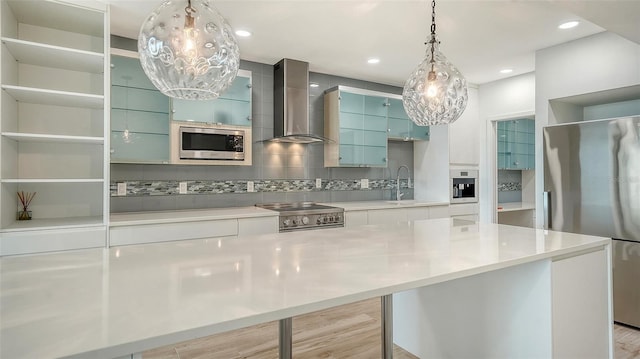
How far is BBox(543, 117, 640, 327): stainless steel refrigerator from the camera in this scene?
2.59 meters

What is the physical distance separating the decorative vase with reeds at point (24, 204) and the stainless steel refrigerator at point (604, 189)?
4.35 m

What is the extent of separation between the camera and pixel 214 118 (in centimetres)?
319

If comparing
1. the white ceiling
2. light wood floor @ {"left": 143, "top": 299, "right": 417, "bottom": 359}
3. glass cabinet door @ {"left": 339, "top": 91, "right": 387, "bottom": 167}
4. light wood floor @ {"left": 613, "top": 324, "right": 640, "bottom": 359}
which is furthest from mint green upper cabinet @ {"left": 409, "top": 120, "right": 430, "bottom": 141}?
light wood floor @ {"left": 613, "top": 324, "right": 640, "bottom": 359}

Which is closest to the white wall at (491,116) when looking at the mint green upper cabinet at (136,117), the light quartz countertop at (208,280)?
the light quartz countertop at (208,280)

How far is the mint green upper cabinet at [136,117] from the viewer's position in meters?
2.79

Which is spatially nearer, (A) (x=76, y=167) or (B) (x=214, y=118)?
(A) (x=76, y=167)

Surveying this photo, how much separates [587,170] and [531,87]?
5.22 feet

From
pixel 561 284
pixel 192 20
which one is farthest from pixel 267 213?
pixel 561 284

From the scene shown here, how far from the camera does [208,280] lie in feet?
3.56

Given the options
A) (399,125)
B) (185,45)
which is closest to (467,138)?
(399,125)

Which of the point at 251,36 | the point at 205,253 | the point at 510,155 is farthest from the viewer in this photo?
the point at 510,155

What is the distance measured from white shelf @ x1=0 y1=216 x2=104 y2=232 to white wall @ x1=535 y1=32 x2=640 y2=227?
4009mm

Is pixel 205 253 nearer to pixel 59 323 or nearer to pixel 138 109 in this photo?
pixel 59 323

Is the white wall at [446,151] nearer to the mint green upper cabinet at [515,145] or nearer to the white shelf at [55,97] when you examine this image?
the mint green upper cabinet at [515,145]
